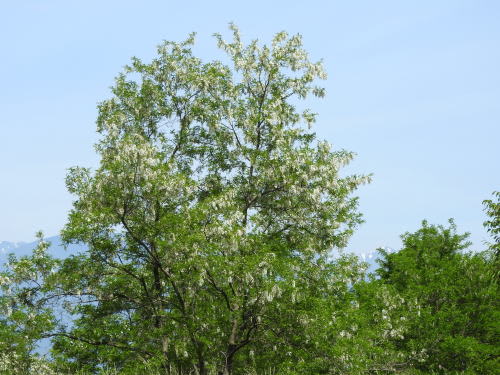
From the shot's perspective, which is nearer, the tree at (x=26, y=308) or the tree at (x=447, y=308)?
the tree at (x=26, y=308)

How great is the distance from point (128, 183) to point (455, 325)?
2467 centimetres

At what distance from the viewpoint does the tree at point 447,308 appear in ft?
107

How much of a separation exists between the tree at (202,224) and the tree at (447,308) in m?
9.55

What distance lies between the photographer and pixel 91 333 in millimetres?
23984

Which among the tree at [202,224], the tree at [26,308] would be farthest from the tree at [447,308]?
the tree at [26,308]

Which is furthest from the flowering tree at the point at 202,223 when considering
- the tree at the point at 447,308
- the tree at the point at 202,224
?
the tree at the point at 447,308

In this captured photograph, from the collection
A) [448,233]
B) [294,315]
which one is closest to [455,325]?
[448,233]

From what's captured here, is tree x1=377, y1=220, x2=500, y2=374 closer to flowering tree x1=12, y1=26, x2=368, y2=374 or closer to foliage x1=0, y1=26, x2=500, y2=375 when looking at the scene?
foliage x1=0, y1=26, x2=500, y2=375

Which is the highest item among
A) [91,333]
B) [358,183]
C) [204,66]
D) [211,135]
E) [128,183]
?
[204,66]

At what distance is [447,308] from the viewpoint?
34969 millimetres

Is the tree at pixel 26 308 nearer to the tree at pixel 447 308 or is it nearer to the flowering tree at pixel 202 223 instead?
the flowering tree at pixel 202 223

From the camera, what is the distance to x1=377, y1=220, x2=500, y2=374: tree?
107ft

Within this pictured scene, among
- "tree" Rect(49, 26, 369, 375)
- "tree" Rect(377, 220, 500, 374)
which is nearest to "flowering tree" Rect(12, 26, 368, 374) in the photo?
"tree" Rect(49, 26, 369, 375)

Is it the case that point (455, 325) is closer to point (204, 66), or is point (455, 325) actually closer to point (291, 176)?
point (291, 176)
